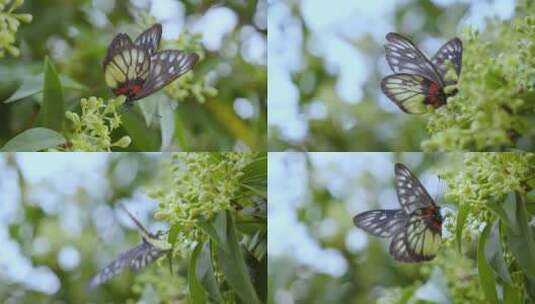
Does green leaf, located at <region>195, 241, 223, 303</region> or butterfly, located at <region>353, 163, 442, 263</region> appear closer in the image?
green leaf, located at <region>195, 241, 223, 303</region>

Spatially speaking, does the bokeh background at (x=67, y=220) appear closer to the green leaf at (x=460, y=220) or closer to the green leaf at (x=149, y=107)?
the green leaf at (x=149, y=107)

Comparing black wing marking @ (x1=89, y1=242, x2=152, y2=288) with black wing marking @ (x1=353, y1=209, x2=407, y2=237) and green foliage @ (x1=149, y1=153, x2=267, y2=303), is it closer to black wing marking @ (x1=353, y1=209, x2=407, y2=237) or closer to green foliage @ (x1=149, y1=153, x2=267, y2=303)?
green foliage @ (x1=149, y1=153, x2=267, y2=303)

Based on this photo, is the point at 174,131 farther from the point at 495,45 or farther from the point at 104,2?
the point at 495,45

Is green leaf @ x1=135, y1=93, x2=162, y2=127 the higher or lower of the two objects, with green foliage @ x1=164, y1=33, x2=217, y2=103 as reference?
lower

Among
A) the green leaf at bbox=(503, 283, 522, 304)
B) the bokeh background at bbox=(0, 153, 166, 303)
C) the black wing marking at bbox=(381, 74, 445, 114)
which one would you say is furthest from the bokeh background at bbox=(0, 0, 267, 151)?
the green leaf at bbox=(503, 283, 522, 304)

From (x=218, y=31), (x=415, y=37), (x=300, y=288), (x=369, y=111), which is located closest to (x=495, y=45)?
(x=415, y=37)

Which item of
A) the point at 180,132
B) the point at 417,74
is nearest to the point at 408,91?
the point at 417,74

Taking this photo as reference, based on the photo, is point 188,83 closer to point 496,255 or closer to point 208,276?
point 208,276
